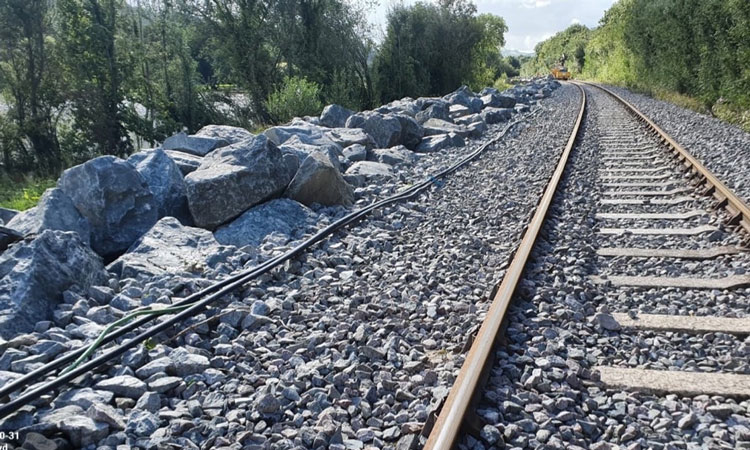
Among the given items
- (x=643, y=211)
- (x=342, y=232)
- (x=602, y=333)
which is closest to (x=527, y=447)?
(x=602, y=333)

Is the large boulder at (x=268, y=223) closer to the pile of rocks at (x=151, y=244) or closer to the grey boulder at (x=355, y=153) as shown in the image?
the pile of rocks at (x=151, y=244)

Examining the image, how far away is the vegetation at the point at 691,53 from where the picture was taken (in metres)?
12.9

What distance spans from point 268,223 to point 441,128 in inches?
304

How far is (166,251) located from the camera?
4.65 meters

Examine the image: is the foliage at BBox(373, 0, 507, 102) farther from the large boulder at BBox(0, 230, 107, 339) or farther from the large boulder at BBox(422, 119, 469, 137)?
the large boulder at BBox(0, 230, 107, 339)

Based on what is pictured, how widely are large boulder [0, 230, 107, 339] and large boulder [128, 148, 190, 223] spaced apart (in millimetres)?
A: 1646

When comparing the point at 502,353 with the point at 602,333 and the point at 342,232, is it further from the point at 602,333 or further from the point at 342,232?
the point at 342,232

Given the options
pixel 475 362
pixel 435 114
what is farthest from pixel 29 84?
pixel 475 362

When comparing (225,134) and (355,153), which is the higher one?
(225,134)

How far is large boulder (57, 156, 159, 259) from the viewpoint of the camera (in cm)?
511

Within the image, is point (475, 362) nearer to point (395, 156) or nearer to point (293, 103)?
point (395, 156)

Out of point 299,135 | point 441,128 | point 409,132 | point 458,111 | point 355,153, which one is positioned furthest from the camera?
point 458,111

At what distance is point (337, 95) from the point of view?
2150cm

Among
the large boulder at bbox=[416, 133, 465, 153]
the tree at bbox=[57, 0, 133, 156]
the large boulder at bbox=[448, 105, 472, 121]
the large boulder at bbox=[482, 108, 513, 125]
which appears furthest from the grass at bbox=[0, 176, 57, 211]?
the large boulder at bbox=[482, 108, 513, 125]
